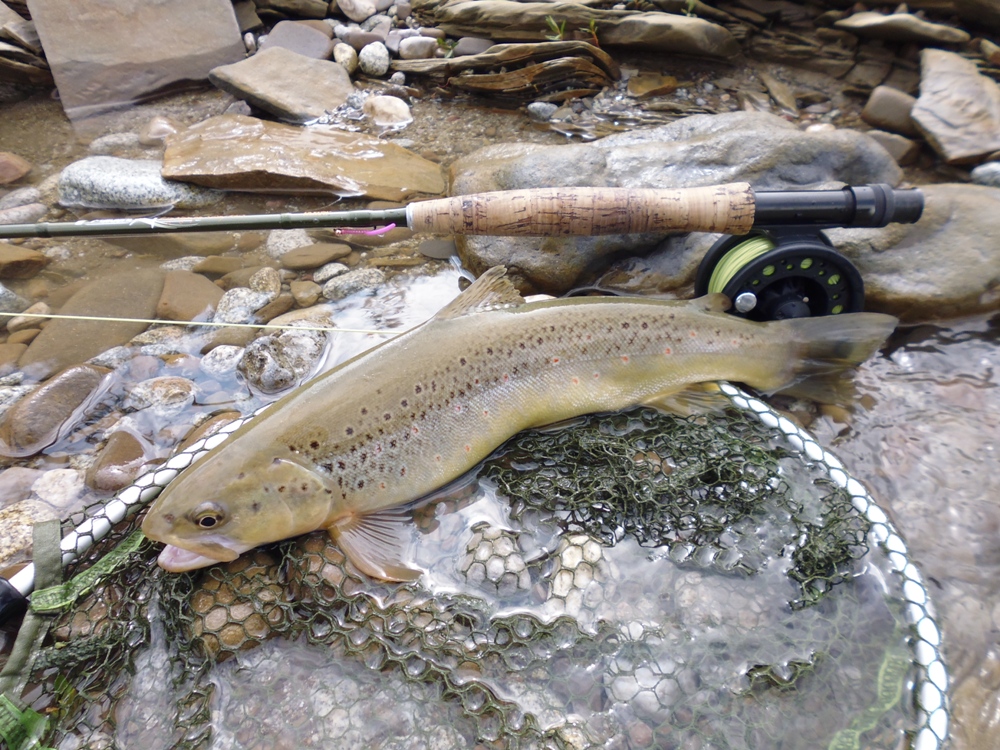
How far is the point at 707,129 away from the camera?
4480 millimetres

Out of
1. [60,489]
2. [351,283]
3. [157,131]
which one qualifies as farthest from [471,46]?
[60,489]

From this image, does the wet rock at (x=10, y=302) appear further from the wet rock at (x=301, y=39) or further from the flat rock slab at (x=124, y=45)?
the wet rock at (x=301, y=39)

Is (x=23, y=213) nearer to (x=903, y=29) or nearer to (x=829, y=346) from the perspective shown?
(x=829, y=346)

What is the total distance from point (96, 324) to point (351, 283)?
1.55 m

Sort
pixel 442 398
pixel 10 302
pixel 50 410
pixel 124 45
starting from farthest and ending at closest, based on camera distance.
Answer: pixel 124 45, pixel 10 302, pixel 50 410, pixel 442 398

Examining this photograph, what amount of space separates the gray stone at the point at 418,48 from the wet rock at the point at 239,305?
156 inches

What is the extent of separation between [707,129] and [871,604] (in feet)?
11.0

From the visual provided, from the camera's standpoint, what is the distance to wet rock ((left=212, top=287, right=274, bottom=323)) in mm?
3932

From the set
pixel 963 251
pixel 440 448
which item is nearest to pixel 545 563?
pixel 440 448

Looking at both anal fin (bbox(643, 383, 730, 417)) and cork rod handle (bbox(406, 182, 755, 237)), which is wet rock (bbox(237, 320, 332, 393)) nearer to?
cork rod handle (bbox(406, 182, 755, 237))

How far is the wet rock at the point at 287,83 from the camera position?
607 cm

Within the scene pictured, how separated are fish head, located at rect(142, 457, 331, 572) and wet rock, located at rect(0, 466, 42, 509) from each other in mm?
1178

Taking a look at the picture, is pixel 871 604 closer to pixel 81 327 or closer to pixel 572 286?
pixel 572 286

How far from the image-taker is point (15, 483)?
3.01 meters
